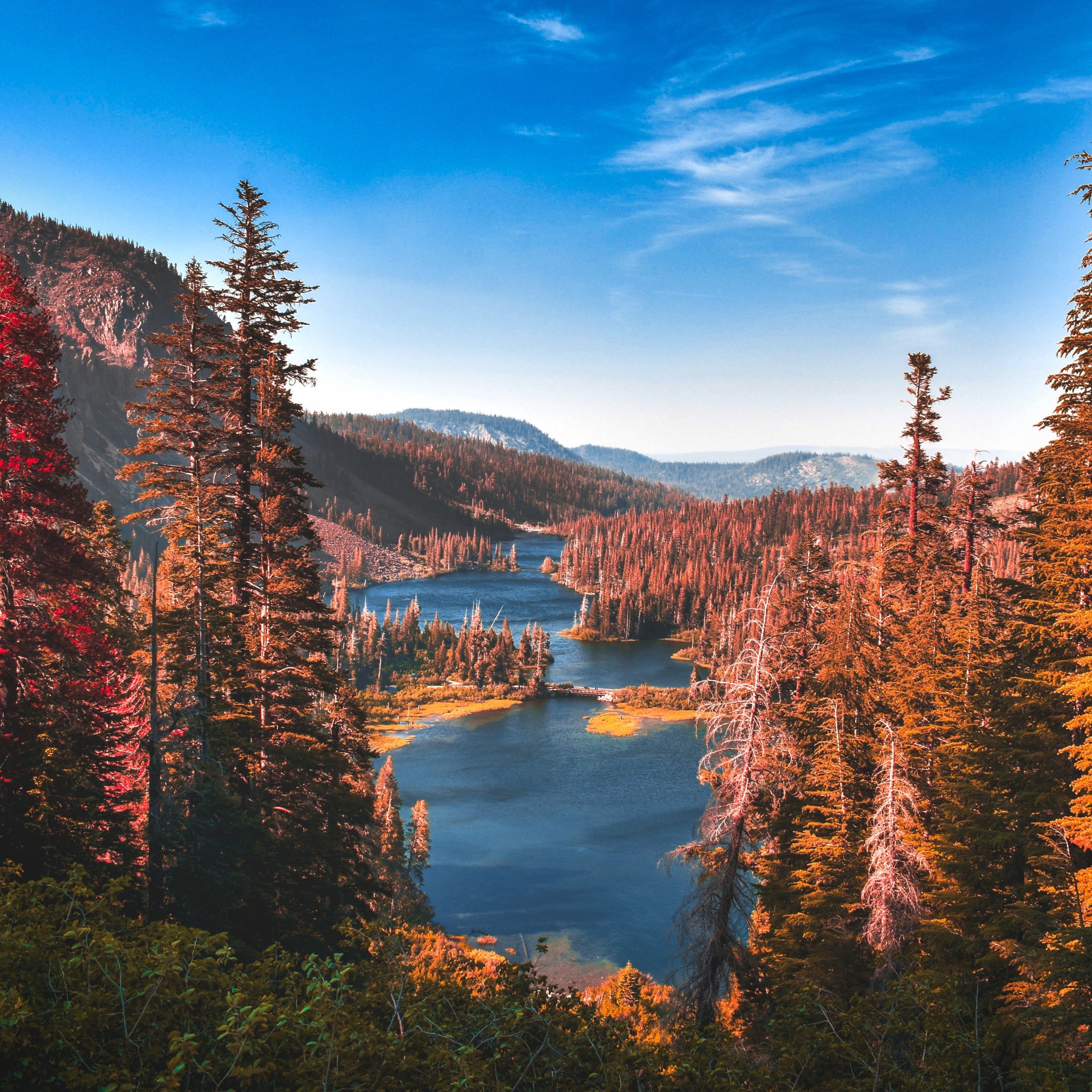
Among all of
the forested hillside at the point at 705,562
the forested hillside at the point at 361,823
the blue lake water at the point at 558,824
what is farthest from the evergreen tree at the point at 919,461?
the forested hillside at the point at 705,562

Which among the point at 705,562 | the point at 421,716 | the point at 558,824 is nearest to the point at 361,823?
the point at 558,824

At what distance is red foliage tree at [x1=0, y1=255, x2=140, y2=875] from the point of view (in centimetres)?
1379

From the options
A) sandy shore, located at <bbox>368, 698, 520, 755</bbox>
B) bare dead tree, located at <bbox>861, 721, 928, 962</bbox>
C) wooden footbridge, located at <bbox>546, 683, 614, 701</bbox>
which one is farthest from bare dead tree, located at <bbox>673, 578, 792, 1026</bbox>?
wooden footbridge, located at <bbox>546, 683, 614, 701</bbox>

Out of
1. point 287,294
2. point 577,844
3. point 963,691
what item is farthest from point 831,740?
point 577,844

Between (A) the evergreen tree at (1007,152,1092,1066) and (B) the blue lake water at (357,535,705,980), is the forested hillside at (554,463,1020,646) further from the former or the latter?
(A) the evergreen tree at (1007,152,1092,1066)

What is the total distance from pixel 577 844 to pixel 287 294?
4118 cm

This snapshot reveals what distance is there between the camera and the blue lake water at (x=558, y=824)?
3834cm

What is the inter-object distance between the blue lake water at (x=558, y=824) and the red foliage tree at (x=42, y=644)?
22.9 m

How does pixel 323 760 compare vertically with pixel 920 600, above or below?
below

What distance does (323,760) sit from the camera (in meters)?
19.0

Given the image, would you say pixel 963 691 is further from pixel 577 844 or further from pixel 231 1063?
pixel 577 844

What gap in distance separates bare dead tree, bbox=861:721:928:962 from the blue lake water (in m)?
14.4

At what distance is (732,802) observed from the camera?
17188 mm

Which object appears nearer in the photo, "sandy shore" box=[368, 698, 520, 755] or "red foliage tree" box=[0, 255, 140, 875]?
"red foliage tree" box=[0, 255, 140, 875]
